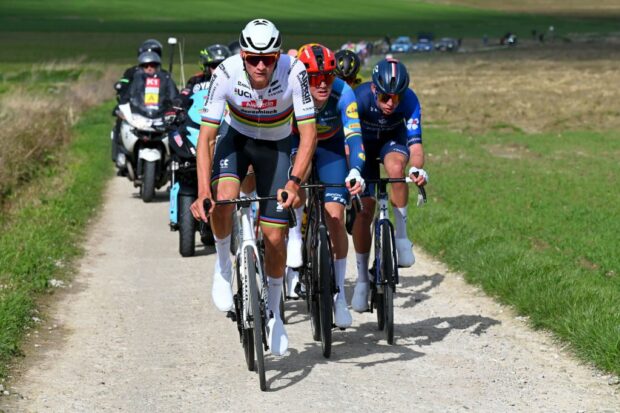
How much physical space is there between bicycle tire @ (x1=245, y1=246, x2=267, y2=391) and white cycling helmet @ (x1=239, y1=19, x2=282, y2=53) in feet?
3.81

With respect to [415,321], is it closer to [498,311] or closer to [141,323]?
[498,311]

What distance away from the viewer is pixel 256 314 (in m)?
6.92

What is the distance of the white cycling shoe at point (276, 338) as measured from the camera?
709 cm

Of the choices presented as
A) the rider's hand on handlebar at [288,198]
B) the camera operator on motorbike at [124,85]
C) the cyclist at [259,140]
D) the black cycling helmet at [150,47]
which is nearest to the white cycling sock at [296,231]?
the cyclist at [259,140]

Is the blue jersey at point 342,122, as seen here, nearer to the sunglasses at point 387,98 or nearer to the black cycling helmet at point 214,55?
the sunglasses at point 387,98

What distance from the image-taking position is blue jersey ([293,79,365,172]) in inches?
316

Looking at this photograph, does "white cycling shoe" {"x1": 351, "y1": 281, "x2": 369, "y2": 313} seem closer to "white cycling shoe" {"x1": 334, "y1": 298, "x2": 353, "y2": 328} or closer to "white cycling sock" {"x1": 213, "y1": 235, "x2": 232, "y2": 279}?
"white cycling shoe" {"x1": 334, "y1": 298, "x2": 353, "y2": 328}

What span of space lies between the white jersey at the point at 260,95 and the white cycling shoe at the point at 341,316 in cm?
141

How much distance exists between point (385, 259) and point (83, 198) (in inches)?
349

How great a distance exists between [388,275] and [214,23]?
105m

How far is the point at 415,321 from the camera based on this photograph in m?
8.99

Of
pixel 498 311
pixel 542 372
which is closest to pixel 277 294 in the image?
pixel 542 372

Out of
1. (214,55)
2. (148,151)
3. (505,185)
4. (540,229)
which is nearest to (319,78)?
(214,55)

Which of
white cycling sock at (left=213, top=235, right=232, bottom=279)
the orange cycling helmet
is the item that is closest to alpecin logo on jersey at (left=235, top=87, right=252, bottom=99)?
the orange cycling helmet
